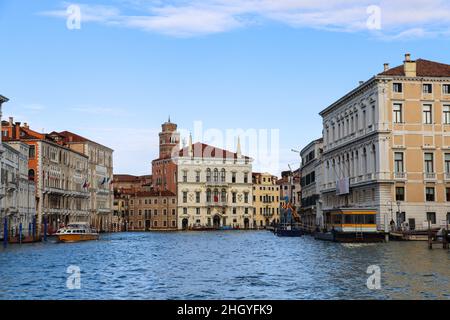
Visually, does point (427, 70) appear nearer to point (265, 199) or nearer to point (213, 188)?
point (213, 188)

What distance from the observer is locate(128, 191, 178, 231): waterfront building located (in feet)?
443

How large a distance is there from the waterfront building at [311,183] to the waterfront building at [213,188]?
112 ft

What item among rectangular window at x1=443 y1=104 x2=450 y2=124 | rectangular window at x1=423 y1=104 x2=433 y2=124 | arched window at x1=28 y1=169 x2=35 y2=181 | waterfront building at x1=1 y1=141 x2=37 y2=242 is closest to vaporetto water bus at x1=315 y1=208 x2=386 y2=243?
rectangular window at x1=423 y1=104 x2=433 y2=124

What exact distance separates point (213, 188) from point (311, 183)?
154ft

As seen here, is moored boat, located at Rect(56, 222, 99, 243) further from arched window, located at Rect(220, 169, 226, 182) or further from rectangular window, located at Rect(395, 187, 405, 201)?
arched window, located at Rect(220, 169, 226, 182)

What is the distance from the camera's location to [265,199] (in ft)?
486

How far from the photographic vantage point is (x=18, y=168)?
69.1 metres

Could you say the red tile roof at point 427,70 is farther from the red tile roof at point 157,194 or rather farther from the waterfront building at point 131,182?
the waterfront building at point 131,182

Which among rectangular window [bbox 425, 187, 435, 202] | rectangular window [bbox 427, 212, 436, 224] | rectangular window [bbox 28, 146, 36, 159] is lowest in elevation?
rectangular window [bbox 427, 212, 436, 224]

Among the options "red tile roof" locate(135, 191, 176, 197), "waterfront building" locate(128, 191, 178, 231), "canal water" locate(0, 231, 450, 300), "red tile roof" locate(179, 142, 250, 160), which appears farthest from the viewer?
"red tile roof" locate(179, 142, 250, 160)

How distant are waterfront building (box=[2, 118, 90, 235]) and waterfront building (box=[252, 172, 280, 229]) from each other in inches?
1961

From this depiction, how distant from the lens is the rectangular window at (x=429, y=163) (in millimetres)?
57719

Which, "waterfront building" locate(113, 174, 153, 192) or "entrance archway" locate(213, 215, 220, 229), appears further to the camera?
"waterfront building" locate(113, 174, 153, 192)
